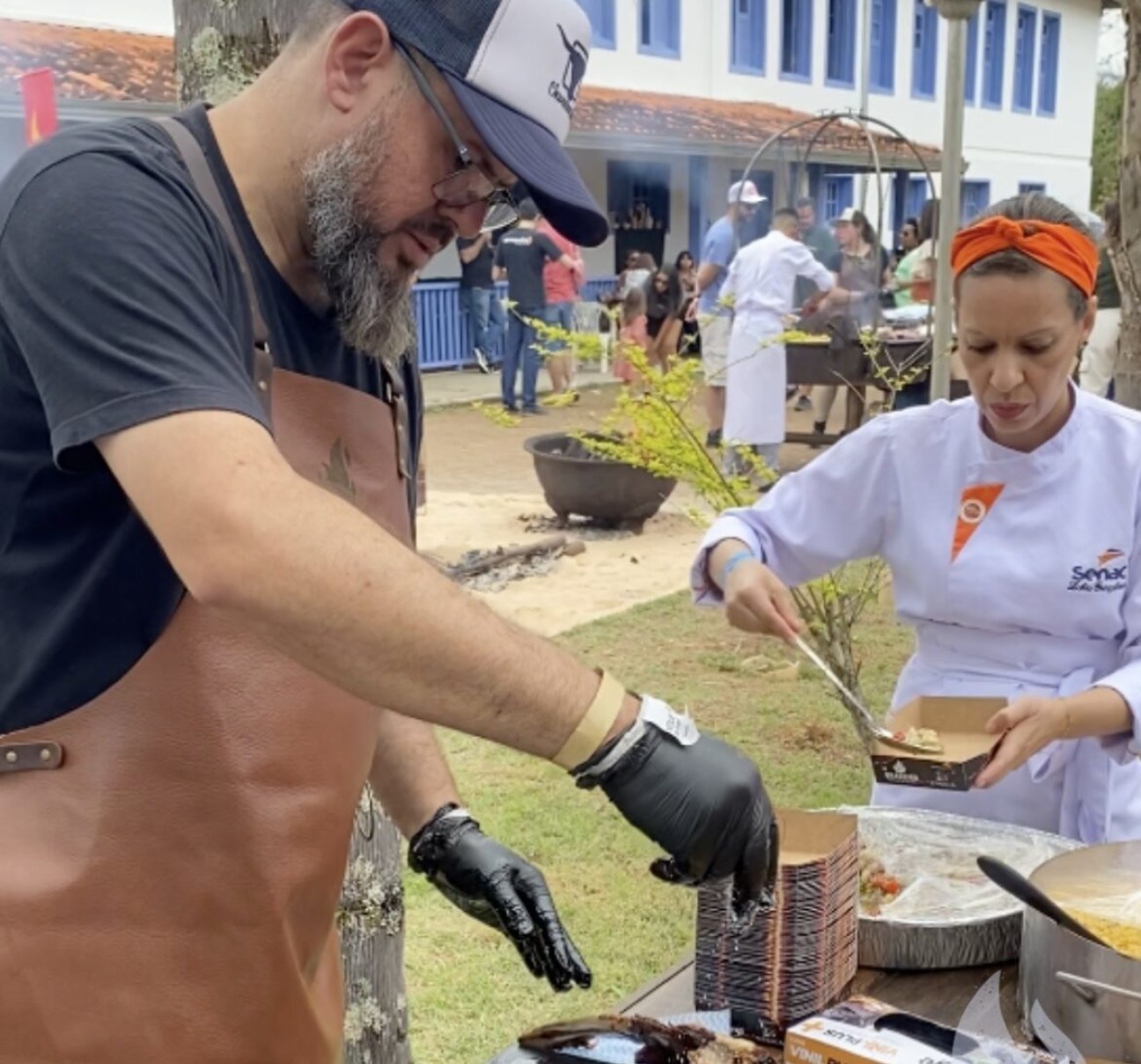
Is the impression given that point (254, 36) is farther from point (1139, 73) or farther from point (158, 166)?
point (1139, 73)

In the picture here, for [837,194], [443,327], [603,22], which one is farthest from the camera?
[837,194]

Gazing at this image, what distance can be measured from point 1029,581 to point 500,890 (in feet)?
3.18

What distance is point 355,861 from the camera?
7.75 feet

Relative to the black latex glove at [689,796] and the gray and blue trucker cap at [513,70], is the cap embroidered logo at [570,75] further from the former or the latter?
the black latex glove at [689,796]

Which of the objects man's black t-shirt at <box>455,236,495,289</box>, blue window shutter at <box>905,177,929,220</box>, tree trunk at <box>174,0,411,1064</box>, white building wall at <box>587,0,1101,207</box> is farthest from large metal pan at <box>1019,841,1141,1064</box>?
blue window shutter at <box>905,177,929,220</box>

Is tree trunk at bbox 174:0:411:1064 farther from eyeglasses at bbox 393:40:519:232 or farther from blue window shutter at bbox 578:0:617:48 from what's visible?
blue window shutter at bbox 578:0:617:48

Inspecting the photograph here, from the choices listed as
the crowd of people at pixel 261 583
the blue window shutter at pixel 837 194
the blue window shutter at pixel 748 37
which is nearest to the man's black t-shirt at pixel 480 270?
the blue window shutter at pixel 748 37

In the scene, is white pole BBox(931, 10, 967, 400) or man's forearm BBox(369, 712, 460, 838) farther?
white pole BBox(931, 10, 967, 400)

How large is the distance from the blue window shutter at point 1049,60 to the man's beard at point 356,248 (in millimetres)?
28593

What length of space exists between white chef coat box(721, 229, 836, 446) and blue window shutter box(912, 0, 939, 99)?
1585cm

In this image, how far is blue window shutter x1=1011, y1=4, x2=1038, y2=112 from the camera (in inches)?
1050

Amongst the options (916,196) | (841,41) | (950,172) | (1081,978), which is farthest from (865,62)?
(1081,978)

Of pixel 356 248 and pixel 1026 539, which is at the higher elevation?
pixel 356 248

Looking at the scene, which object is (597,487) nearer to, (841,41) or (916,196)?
(841,41)
